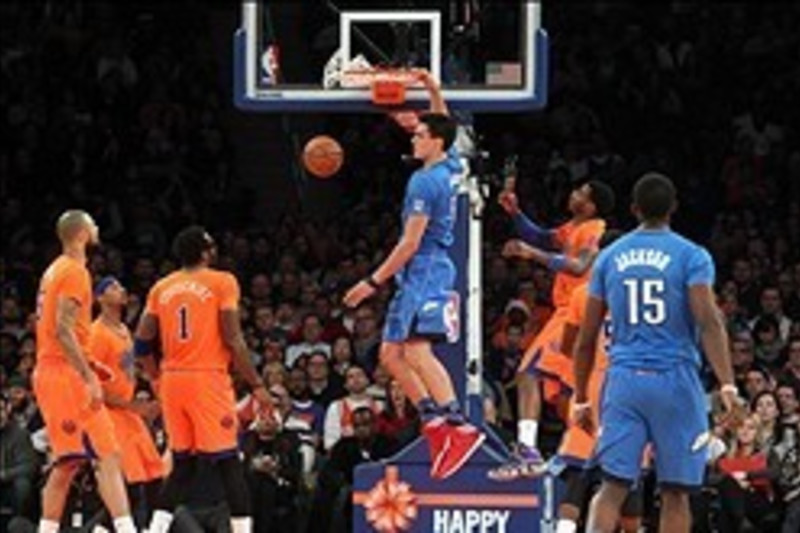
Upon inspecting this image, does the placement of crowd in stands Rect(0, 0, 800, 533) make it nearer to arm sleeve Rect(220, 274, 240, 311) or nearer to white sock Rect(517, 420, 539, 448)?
white sock Rect(517, 420, 539, 448)

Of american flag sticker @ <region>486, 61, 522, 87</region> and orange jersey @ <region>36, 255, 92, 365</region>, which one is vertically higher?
american flag sticker @ <region>486, 61, 522, 87</region>

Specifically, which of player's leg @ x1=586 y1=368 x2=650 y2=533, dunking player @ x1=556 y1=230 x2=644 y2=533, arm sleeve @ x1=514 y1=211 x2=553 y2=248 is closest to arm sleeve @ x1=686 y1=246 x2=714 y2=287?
player's leg @ x1=586 y1=368 x2=650 y2=533

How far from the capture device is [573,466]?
17438 millimetres

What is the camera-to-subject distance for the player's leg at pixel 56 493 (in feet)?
59.3

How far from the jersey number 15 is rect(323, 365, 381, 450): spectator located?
6561 mm

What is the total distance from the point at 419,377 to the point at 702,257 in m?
2.95

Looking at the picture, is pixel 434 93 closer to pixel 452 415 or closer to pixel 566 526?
pixel 452 415

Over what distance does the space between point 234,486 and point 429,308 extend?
1766 mm

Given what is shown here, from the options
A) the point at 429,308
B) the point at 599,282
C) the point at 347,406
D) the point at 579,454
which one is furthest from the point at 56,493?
the point at 599,282

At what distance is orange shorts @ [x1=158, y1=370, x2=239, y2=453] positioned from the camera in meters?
17.5

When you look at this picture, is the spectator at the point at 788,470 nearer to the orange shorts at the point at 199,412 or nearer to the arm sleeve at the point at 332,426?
the arm sleeve at the point at 332,426

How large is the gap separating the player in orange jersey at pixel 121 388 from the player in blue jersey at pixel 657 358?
187 inches

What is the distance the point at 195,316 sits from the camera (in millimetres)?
17516

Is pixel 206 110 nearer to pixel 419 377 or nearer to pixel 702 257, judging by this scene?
pixel 419 377
